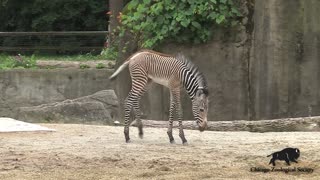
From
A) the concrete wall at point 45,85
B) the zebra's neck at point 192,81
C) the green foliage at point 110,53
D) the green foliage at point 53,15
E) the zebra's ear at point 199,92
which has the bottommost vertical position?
the concrete wall at point 45,85

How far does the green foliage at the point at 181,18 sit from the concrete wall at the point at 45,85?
4742 millimetres

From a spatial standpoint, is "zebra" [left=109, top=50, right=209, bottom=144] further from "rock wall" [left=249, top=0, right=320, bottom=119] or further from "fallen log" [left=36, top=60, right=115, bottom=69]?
"fallen log" [left=36, top=60, right=115, bottom=69]

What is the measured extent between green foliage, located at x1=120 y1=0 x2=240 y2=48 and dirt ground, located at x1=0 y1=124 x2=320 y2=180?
9.08ft

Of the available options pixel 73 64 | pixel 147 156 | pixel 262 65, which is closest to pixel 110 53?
pixel 73 64

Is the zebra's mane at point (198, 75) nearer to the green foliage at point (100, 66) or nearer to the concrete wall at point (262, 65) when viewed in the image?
the concrete wall at point (262, 65)

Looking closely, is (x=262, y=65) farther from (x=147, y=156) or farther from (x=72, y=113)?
(x=147, y=156)

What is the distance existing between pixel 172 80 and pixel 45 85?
879 cm

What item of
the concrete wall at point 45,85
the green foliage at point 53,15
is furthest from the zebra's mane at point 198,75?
the green foliage at point 53,15

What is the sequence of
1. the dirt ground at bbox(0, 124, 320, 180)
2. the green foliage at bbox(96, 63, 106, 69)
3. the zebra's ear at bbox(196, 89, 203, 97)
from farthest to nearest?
the green foliage at bbox(96, 63, 106, 69), the zebra's ear at bbox(196, 89, 203, 97), the dirt ground at bbox(0, 124, 320, 180)

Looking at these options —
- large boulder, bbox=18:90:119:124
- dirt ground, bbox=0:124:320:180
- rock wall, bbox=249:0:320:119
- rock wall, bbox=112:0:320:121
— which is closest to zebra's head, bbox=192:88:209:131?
dirt ground, bbox=0:124:320:180

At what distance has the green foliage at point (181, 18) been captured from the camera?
1245cm

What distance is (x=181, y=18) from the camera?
12.5 m

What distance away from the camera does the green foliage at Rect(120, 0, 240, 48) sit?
12.4 meters

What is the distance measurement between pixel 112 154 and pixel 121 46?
20.6ft
